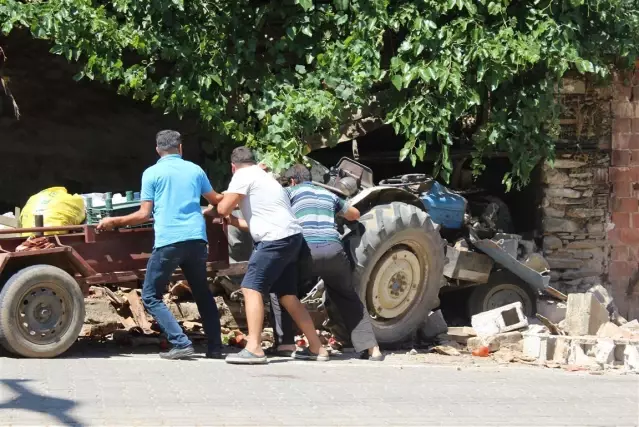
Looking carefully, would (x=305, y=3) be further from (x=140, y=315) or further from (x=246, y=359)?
(x=246, y=359)

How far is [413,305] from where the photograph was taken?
10500 mm

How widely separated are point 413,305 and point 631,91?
13.7 feet

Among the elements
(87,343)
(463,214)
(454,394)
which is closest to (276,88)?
(463,214)

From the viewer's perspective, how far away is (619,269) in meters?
12.9

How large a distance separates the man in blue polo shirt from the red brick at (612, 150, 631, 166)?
18.6 ft

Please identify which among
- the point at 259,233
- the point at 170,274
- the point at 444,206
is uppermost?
the point at 444,206

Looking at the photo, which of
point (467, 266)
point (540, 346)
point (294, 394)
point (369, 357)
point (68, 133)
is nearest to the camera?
point (294, 394)

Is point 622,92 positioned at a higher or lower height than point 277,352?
higher

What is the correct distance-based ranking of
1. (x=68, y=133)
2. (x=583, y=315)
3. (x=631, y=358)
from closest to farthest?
1. (x=631, y=358)
2. (x=583, y=315)
3. (x=68, y=133)

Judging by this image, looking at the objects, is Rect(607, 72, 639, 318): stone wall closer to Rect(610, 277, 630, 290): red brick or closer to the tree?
Rect(610, 277, 630, 290): red brick

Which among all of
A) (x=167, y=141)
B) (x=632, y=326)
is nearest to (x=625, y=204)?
(x=632, y=326)

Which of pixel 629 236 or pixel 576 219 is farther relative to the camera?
pixel 629 236

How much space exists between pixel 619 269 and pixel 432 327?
3.09 m

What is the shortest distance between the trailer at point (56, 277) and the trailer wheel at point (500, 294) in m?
3.86
